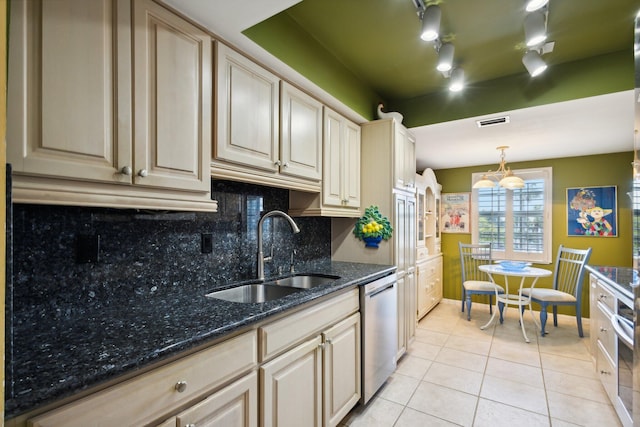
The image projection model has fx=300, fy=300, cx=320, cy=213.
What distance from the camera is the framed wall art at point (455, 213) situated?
4.79 m

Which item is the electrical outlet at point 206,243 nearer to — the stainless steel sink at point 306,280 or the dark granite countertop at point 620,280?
the stainless steel sink at point 306,280

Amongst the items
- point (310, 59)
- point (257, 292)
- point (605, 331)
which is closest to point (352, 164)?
point (310, 59)

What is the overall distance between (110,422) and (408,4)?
2.36m

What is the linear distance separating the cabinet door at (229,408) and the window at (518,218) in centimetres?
442

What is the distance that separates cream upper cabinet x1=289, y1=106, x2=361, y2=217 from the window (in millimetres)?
2911

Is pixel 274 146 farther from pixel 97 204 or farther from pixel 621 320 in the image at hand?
pixel 621 320

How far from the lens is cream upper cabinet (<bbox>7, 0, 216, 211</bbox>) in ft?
2.98

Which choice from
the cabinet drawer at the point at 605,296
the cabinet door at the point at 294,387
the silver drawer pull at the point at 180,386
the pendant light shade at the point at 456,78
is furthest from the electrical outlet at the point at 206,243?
the cabinet drawer at the point at 605,296

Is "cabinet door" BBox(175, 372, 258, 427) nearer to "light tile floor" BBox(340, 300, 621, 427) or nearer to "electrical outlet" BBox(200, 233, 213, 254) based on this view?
"electrical outlet" BBox(200, 233, 213, 254)

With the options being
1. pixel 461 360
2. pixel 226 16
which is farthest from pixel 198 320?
pixel 461 360

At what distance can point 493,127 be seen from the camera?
9.63ft

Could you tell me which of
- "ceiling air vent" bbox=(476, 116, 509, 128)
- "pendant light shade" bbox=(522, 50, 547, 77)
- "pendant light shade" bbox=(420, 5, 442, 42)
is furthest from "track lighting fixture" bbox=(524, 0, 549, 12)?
"ceiling air vent" bbox=(476, 116, 509, 128)

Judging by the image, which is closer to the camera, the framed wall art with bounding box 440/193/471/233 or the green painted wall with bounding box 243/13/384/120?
the green painted wall with bounding box 243/13/384/120

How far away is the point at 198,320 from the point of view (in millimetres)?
1147
